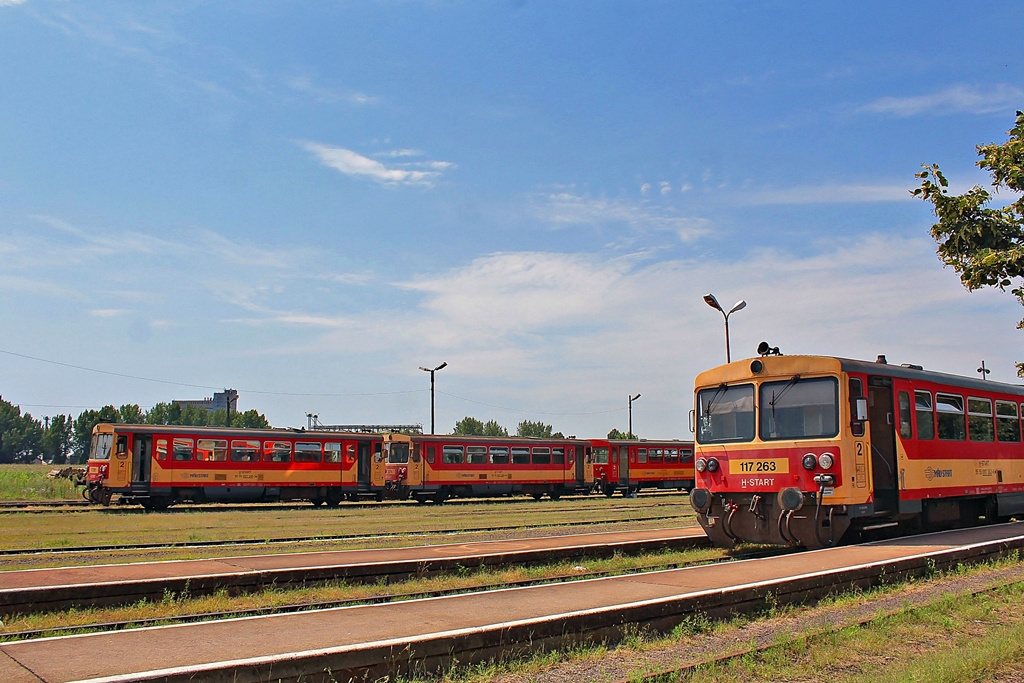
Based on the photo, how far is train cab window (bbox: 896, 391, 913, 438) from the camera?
44.6ft

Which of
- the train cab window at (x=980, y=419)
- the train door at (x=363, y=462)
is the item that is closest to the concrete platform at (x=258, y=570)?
the train cab window at (x=980, y=419)

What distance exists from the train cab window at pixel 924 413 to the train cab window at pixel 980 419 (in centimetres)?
179

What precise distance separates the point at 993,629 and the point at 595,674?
428 cm

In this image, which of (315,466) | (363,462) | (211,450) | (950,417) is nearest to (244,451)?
(211,450)

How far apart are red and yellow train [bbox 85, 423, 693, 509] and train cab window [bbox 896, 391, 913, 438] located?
24.7 metres

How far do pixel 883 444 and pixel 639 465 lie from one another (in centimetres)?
3183

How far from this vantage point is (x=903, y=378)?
13812 millimetres

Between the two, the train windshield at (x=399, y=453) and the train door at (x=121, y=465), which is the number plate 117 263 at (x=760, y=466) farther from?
the train windshield at (x=399, y=453)

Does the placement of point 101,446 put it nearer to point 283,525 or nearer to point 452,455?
point 283,525

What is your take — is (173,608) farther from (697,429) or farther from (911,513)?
(911,513)

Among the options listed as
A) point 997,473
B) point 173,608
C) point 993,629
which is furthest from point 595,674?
point 997,473

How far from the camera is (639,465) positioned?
44.9 m

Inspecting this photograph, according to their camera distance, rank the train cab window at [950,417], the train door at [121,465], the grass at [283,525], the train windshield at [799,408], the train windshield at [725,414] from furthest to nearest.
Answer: the train door at [121,465], the grass at [283,525], the train cab window at [950,417], the train windshield at [725,414], the train windshield at [799,408]

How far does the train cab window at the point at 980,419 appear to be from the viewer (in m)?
15.7
